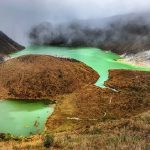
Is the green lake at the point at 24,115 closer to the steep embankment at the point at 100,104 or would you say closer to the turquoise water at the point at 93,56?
the turquoise water at the point at 93,56

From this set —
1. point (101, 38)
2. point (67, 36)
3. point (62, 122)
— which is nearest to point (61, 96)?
point (62, 122)

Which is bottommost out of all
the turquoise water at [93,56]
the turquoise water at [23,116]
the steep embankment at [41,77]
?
the turquoise water at [23,116]

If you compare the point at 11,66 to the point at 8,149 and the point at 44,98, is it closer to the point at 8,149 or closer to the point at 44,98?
the point at 44,98

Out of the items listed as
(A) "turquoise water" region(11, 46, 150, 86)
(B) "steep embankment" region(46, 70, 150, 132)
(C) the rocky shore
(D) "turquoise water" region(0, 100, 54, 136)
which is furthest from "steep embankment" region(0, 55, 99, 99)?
(D) "turquoise water" region(0, 100, 54, 136)

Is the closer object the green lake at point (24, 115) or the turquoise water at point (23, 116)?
the turquoise water at point (23, 116)

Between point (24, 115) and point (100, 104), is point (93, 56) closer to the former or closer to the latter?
point (100, 104)

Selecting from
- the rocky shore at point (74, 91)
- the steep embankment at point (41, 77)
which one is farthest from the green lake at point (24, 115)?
the steep embankment at point (41, 77)
